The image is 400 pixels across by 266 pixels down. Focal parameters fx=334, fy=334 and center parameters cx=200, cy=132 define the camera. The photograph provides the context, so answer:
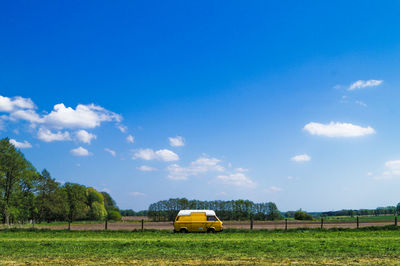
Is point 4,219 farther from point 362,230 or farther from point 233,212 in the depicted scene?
point 362,230

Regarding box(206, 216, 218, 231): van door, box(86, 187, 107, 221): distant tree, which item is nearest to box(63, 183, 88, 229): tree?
box(86, 187, 107, 221): distant tree

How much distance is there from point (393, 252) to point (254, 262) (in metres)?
8.04

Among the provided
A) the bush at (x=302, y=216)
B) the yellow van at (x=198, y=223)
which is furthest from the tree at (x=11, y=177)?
the bush at (x=302, y=216)

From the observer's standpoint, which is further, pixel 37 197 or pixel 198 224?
pixel 37 197

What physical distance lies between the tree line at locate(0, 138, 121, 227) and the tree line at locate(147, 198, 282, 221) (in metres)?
15.1

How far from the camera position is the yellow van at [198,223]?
32844mm

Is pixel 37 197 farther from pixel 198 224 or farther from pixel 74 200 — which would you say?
pixel 198 224

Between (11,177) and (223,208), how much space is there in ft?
166

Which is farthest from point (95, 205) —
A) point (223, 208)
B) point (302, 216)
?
point (302, 216)

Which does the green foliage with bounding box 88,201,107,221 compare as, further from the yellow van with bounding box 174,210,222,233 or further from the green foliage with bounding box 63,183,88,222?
the yellow van with bounding box 174,210,222,233

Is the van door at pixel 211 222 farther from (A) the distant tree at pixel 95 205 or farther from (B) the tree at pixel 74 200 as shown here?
(A) the distant tree at pixel 95 205

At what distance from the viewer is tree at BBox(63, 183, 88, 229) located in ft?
289

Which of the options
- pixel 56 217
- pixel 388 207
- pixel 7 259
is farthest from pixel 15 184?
pixel 388 207

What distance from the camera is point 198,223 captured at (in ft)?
108
